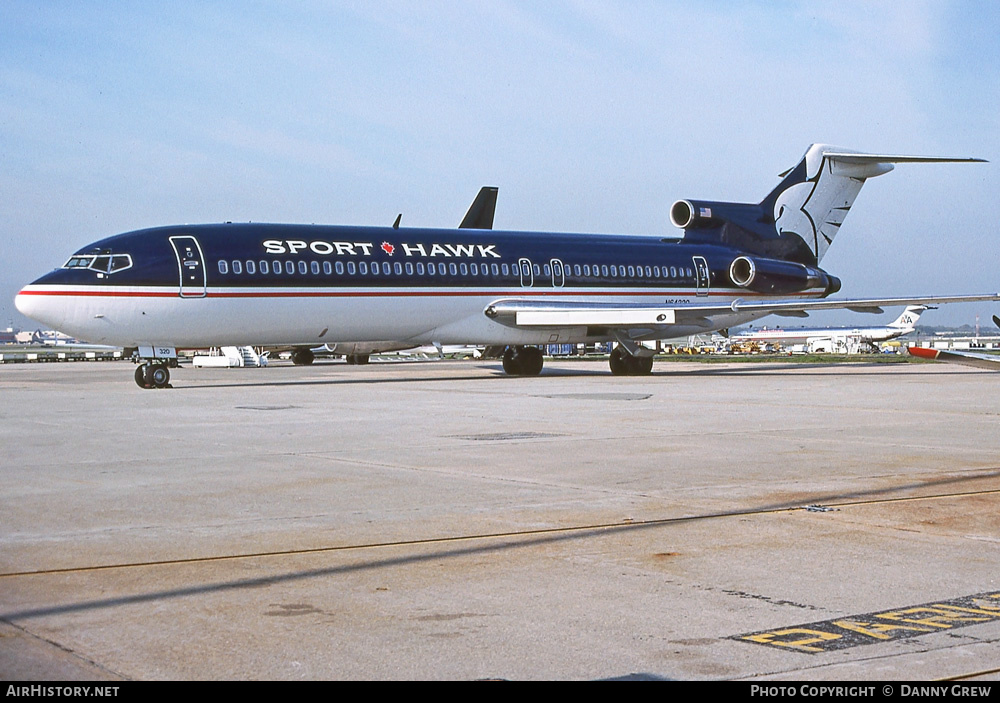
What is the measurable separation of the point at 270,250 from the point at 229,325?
80.0 inches

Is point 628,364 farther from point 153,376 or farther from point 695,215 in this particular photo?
point 153,376

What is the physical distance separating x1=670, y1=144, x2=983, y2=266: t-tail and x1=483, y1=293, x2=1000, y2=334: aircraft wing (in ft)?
14.7

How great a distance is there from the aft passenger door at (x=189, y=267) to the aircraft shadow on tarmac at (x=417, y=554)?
64.1 feet

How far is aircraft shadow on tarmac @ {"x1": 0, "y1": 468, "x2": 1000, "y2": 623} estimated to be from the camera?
5.59 meters

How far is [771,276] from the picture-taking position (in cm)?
3544

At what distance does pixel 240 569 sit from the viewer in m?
6.35

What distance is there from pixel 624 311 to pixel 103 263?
1382 centimetres

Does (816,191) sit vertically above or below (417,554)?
above

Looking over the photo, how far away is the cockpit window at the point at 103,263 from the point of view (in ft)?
82.9

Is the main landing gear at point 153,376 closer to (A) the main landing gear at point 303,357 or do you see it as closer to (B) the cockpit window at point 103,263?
(B) the cockpit window at point 103,263

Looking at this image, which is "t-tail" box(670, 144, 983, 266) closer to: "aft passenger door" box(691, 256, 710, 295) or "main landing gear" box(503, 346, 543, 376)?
"aft passenger door" box(691, 256, 710, 295)

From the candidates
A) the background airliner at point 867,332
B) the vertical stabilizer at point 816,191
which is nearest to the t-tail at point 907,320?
the background airliner at point 867,332

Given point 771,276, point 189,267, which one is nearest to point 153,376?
point 189,267
